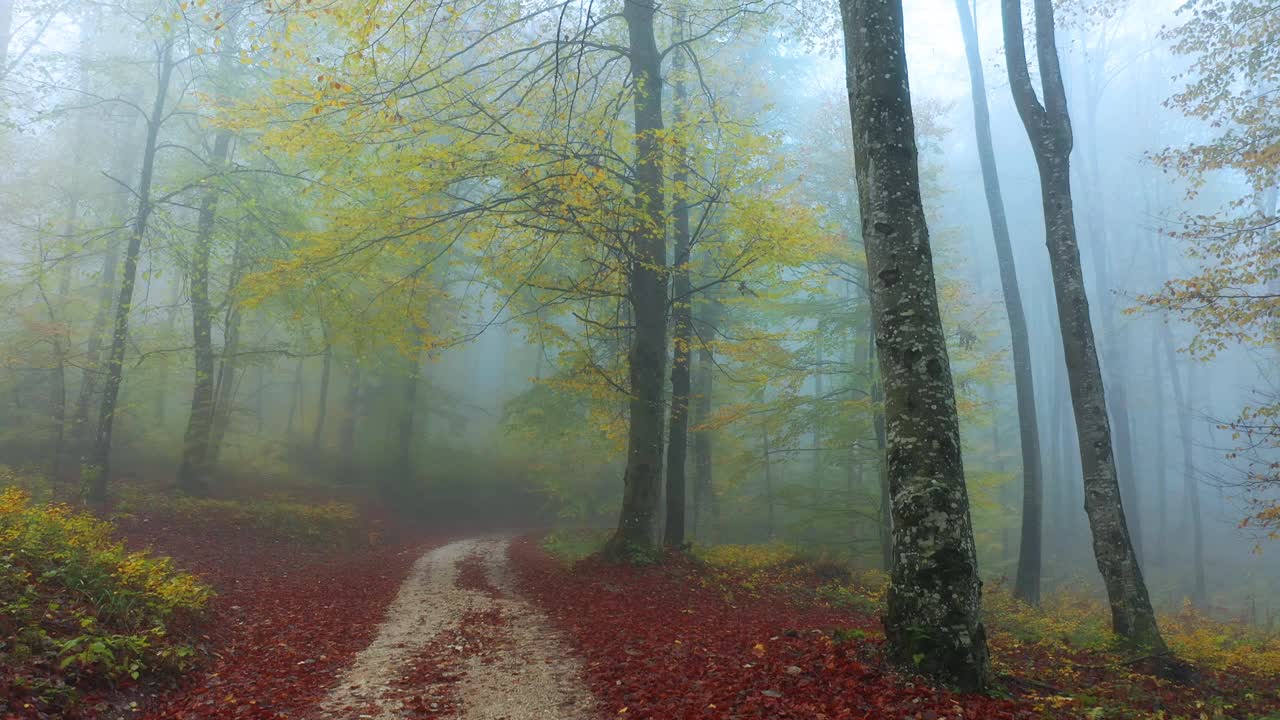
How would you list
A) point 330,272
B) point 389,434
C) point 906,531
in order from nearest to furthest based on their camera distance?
point 906,531 → point 330,272 → point 389,434

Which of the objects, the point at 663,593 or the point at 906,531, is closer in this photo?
the point at 906,531

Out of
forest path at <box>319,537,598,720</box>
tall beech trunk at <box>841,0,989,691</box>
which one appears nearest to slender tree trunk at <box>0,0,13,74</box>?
forest path at <box>319,537,598,720</box>

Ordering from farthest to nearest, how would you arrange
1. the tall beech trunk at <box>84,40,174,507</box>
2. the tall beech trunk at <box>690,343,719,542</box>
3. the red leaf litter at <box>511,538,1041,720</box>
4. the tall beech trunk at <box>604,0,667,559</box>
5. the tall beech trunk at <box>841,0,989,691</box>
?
the tall beech trunk at <box>690,343,719,542</box>, the tall beech trunk at <box>84,40,174,507</box>, the tall beech trunk at <box>604,0,667,559</box>, the tall beech trunk at <box>841,0,989,691</box>, the red leaf litter at <box>511,538,1041,720</box>

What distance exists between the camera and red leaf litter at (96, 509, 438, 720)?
4840 mm

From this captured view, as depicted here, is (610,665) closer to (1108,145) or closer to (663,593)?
(663,593)

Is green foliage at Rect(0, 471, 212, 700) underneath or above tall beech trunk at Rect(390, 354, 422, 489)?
underneath

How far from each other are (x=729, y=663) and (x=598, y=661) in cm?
134

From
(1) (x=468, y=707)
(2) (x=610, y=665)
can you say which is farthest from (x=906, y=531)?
(1) (x=468, y=707)

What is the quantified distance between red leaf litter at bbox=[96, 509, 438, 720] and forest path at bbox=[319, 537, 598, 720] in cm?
30

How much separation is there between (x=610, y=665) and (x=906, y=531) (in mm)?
2889

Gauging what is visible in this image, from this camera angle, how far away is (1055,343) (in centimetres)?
3117

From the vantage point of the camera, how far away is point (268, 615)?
780 centimetres

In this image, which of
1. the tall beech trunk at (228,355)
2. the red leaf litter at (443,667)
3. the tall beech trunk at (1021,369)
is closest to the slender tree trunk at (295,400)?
the tall beech trunk at (228,355)

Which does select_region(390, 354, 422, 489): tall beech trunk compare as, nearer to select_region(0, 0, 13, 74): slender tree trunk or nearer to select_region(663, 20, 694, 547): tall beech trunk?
select_region(663, 20, 694, 547): tall beech trunk
